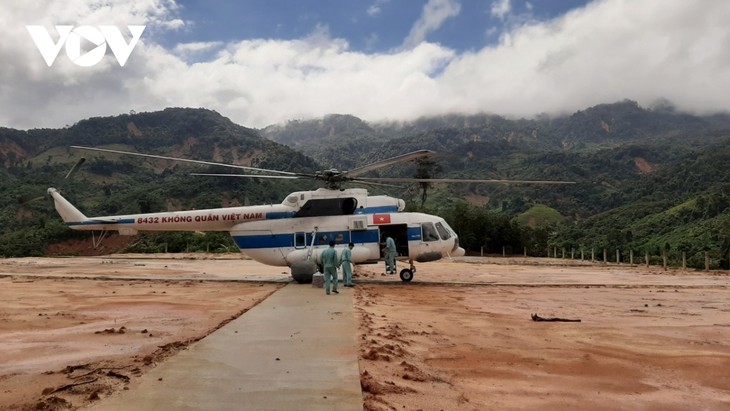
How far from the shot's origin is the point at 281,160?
117 meters

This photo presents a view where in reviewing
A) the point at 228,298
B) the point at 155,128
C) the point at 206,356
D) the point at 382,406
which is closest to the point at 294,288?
the point at 228,298

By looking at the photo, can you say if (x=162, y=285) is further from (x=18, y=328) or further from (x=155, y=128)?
(x=155, y=128)

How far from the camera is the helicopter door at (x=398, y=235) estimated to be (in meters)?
16.5

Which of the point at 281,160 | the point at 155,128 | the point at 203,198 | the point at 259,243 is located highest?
the point at 155,128

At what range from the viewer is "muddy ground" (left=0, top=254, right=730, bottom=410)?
474 centimetres

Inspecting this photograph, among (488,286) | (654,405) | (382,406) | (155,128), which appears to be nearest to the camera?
(382,406)

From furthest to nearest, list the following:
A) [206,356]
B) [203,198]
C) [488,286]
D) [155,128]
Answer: [155,128] → [203,198] → [488,286] → [206,356]

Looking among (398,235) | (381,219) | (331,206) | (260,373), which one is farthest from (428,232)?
(260,373)

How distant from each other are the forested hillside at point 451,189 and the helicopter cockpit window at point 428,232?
197cm

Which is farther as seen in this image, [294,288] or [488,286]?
[488,286]

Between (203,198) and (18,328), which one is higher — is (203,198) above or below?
above

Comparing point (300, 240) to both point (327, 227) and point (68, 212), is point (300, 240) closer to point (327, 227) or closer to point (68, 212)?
point (327, 227)

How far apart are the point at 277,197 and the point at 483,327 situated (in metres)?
77.0

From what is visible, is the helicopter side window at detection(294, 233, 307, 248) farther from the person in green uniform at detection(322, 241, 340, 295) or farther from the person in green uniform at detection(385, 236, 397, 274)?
the person in green uniform at detection(322, 241, 340, 295)
